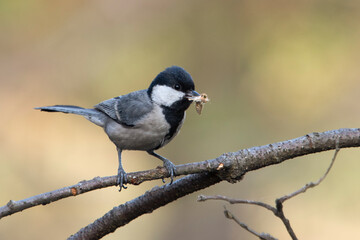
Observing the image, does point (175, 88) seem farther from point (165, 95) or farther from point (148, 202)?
point (148, 202)

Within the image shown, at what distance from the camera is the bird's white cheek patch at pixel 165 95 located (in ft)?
9.83

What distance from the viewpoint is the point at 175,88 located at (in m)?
2.99

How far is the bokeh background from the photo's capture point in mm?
4629

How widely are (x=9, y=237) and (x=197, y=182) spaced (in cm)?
315

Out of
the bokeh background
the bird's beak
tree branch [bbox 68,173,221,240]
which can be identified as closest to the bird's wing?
the bird's beak

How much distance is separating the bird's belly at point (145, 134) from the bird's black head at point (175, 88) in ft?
0.45

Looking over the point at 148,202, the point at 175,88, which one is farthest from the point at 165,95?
the point at 148,202

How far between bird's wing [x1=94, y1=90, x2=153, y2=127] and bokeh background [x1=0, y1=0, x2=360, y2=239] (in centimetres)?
162

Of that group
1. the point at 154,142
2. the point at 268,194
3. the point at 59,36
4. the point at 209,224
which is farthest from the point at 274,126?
the point at 59,36

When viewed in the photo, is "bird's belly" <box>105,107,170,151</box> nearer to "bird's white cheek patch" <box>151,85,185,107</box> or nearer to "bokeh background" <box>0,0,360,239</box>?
"bird's white cheek patch" <box>151,85,185,107</box>

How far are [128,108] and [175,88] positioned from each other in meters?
0.40

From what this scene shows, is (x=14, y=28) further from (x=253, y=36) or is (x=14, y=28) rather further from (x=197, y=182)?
(x=197, y=182)

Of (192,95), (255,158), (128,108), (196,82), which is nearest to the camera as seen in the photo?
(255,158)

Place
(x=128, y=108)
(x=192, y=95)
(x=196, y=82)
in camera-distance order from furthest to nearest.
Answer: (x=196, y=82), (x=128, y=108), (x=192, y=95)
